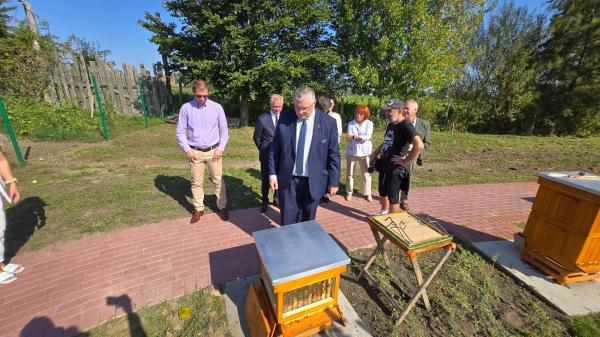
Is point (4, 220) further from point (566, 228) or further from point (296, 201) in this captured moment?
point (566, 228)

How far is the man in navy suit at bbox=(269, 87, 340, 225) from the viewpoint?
2975mm

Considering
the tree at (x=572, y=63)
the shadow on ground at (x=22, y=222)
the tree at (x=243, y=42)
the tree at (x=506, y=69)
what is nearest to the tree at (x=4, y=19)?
the tree at (x=243, y=42)

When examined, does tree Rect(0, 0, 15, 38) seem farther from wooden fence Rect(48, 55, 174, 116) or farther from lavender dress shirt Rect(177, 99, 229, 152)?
lavender dress shirt Rect(177, 99, 229, 152)

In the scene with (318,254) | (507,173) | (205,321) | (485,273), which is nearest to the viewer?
(318,254)

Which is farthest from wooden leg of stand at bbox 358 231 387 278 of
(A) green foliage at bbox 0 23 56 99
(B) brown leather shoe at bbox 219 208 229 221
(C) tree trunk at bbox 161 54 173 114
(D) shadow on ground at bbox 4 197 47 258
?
(A) green foliage at bbox 0 23 56 99

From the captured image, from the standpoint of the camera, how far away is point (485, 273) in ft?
10.6

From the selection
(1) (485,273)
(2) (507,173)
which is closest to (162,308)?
(1) (485,273)

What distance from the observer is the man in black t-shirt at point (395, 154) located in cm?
355

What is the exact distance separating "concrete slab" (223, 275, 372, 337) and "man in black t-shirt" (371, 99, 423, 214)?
1.88 meters

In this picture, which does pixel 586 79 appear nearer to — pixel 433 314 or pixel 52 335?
pixel 433 314

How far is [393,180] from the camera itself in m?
3.98

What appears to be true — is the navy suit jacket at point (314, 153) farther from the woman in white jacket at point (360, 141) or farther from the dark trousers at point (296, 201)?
the woman in white jacket at point (360, 141)

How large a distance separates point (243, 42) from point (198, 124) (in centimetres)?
835

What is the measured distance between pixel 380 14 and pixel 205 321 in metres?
14.5
